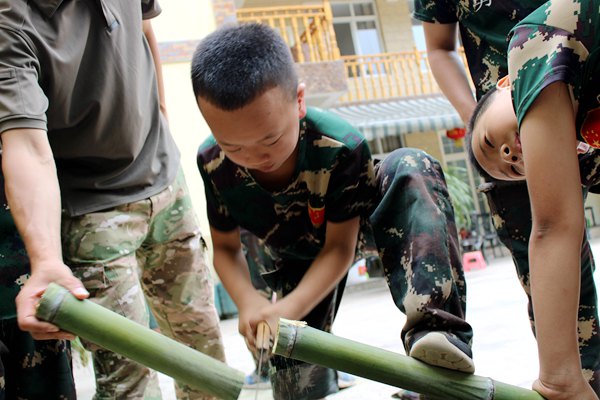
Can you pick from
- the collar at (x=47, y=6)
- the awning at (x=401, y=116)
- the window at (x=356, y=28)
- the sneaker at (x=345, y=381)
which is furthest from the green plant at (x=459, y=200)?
the collar at (x=47, y=6)

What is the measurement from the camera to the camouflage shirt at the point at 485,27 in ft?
5.40

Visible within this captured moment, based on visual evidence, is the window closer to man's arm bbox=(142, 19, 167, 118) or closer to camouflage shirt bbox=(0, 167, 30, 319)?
man's arm bbox=(142, 19, 167, 118)

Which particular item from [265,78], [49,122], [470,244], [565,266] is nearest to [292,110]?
[265,78]

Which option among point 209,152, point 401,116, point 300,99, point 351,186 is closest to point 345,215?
point 351,186

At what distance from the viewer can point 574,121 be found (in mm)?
1132

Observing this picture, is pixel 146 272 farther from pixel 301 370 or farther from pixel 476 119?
pixel 476 119

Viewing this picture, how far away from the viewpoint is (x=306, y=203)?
1.85m

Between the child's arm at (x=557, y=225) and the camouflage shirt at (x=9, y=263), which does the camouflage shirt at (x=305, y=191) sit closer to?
the camouflage shirt at (x=9, y=263)

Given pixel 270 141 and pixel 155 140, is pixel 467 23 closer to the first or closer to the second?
pixel 270 141

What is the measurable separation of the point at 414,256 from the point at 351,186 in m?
0.32

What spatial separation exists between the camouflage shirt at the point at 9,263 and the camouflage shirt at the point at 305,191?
53 cm

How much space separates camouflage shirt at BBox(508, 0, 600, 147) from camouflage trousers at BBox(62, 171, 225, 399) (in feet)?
3.48

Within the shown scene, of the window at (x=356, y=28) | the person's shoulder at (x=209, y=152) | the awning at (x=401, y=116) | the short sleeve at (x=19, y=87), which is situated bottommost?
the awning at (x=401, y=116)

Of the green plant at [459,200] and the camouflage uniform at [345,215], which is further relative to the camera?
the green plant at [459,200]
